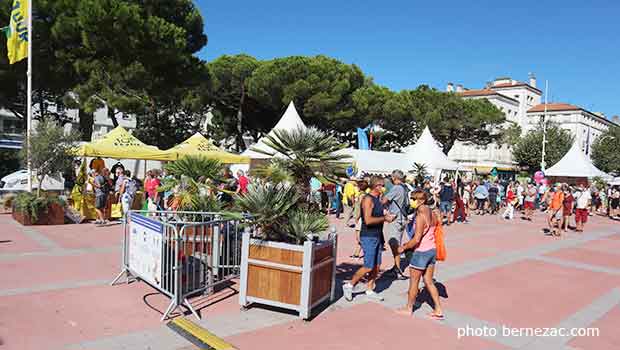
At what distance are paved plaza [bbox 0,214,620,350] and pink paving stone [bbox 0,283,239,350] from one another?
11 millimetres

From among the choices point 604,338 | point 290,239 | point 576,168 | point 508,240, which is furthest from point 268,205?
point 576,168

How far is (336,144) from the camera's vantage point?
6043mm

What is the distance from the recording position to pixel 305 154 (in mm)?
5859

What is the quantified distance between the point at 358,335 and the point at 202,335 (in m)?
1.58

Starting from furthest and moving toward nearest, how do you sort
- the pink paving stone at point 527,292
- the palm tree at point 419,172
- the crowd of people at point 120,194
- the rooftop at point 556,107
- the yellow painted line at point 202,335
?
the rooftop at point 556,107 → the palm tree at point 419,172 → the crowd of people at point 120,194 → the pink paving stone at point 527,292 → the yellow painted line at point 202,335

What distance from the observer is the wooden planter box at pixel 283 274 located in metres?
5.00

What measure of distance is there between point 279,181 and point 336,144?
0.98 m

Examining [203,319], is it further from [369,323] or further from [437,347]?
[437,347]

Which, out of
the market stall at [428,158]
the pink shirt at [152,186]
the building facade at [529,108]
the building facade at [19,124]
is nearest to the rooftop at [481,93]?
the building facade at [529,108]

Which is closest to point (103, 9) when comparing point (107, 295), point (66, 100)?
point (66, 100)

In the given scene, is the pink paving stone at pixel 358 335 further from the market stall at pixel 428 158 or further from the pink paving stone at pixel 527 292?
the market stall at pixel 428 158

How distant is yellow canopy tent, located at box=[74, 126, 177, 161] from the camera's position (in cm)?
1346

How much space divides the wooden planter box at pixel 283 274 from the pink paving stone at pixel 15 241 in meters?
5.13

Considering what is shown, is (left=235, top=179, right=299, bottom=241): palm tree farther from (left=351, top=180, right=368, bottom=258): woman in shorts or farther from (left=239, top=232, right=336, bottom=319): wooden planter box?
(left=351, top=180, right=368, bottom=258): woman in shorts
